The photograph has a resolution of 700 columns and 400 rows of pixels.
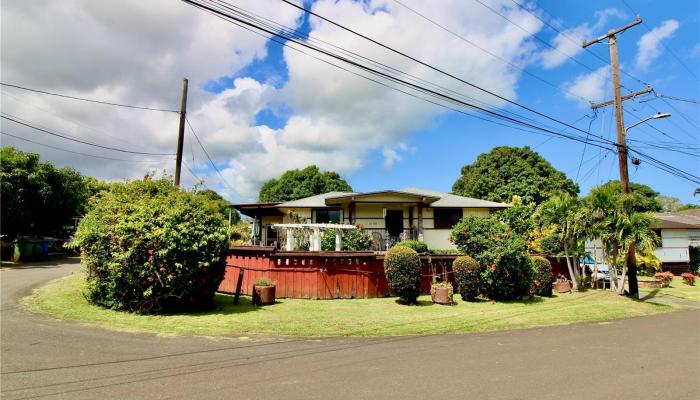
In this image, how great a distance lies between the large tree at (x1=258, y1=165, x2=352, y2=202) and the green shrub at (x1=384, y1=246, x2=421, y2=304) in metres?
37.0

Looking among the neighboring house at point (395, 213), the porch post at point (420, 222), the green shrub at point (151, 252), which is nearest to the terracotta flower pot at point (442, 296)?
the green shrub at point (151, 252)

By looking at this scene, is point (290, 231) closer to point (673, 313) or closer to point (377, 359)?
point (377, 359)

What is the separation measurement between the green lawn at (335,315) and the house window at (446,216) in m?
10.1

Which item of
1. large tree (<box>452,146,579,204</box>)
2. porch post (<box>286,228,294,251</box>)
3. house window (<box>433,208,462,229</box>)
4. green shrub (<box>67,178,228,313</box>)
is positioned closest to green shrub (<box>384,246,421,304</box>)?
green shrub (<box>67,178,228,313</box>)

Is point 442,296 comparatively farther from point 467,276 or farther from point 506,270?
point 506,270

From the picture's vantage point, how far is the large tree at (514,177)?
3725 cm

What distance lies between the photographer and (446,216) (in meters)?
24.1

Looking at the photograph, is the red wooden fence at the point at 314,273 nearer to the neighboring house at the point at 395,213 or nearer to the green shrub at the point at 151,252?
the green shrub at the point at 151,252

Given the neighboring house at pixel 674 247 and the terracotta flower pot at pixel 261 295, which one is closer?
the terracotta flower pot at pixel 261 295

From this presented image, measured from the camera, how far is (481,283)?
44.8 ft

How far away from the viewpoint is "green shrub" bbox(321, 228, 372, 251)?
1764 centimetres

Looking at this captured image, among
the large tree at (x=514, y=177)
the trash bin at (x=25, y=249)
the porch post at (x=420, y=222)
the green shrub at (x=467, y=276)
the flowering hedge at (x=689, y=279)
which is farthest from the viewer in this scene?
the large tree at (x=514, y=177)

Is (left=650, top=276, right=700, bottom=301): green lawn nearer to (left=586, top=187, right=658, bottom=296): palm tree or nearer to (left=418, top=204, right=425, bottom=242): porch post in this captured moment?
(left=586, top=187, right=658, bottom=296): palm tree

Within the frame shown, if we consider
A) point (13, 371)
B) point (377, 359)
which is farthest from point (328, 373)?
point (13, 371)
